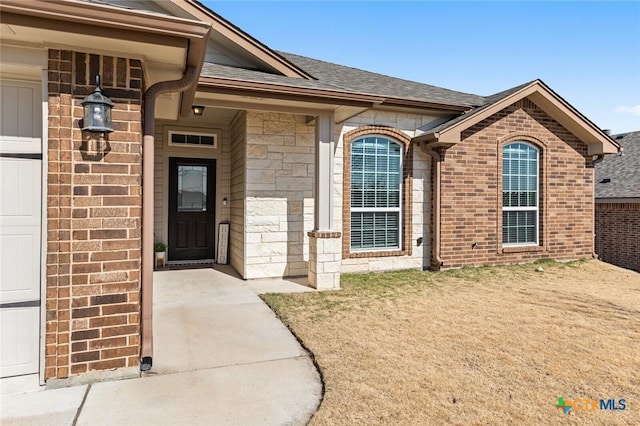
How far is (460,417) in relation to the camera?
2.42m

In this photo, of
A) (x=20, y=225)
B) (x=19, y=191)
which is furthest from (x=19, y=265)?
(x=19, y=191)

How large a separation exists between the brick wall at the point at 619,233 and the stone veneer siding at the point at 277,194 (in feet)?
39.9

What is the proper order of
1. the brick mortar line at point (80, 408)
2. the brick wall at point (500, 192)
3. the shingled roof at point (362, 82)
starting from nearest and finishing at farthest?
1. the brick mortar line at point (80, 408)
2. the shingled roof at point (362, 82)
3. the brick wall at point (500, 192)

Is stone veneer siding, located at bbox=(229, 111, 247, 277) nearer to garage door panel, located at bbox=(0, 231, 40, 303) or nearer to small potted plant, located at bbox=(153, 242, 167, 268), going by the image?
small potted plant, located at bbox=(153, 242, 167, 268)

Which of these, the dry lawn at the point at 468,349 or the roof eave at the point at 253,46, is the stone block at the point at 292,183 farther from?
the dry lawn at the point at 468,349

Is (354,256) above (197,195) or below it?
below

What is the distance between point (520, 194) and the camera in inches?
340

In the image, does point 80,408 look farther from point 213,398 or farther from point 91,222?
point 91,222

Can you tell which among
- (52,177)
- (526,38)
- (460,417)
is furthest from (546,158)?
(52,177)

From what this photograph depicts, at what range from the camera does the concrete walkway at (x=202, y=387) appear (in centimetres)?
239

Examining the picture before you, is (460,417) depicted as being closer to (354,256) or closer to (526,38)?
(354,256)

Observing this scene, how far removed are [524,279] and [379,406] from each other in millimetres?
5811

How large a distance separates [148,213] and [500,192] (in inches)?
304

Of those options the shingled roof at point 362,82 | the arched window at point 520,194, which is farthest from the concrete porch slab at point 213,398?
the arched window at point 520,194
